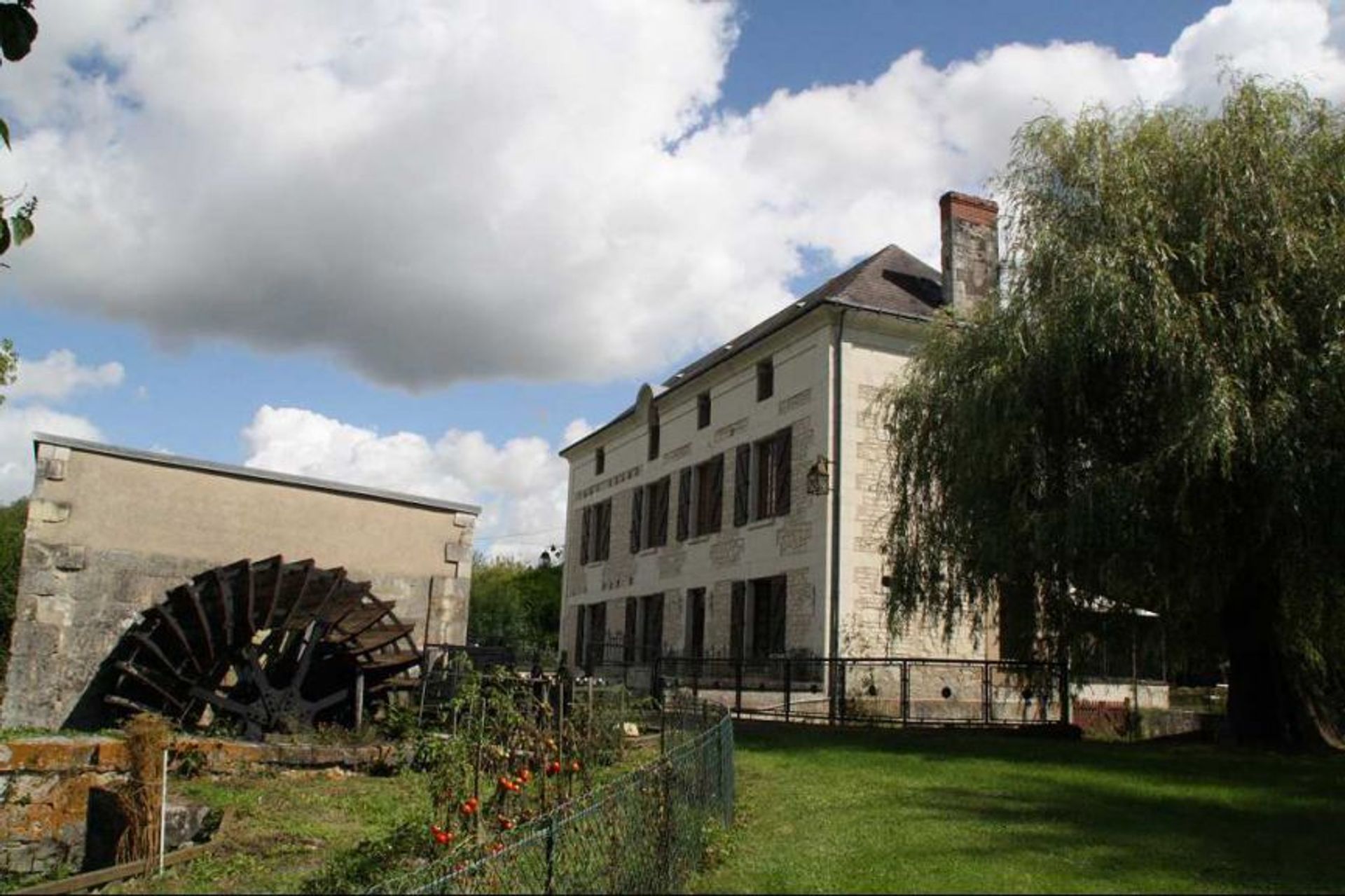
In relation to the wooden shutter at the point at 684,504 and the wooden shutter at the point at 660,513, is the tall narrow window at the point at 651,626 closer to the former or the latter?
the wooden shutter at the point at 660,513

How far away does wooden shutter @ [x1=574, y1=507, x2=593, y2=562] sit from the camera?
30938 mm

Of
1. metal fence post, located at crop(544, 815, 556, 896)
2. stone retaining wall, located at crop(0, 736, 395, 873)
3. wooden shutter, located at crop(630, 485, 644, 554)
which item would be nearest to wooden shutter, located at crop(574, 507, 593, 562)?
wooden shutter, located at crop(630, 485, 644, 554)

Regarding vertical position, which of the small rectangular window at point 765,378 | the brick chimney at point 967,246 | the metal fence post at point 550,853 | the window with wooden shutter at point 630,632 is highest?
the brick chimney at point 967,246

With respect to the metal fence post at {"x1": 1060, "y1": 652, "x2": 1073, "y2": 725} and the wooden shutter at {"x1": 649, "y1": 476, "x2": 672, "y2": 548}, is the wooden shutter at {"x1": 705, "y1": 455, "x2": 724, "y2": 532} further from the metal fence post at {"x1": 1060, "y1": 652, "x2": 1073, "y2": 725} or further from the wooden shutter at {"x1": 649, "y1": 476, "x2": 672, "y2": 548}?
the metal fence post at {"x1": 1060, "y1": 652, "x2": 1073, "y2": 725}

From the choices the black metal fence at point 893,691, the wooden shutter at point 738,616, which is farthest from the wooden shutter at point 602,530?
the black metal fence at point 893,691

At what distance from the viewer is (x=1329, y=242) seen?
11.7 metres

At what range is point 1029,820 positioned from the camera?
7945 millimetres

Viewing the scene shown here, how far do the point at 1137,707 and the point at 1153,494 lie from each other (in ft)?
28.2

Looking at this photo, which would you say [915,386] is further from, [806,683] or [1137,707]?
[1137,707]

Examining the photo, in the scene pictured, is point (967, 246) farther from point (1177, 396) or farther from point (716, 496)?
point (1177, 396)

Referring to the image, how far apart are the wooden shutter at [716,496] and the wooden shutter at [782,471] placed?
91.0 inches

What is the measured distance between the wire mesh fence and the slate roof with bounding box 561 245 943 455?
1400cm

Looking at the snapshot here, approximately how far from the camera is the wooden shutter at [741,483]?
22.2 m

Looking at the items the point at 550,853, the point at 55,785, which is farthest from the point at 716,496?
the point at 550,853
